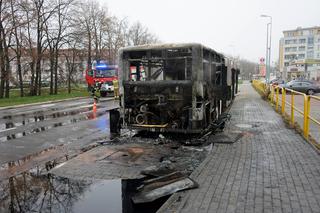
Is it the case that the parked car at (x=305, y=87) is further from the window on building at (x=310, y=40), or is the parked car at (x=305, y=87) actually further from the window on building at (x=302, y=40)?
the window on building at (x=302, y=40)

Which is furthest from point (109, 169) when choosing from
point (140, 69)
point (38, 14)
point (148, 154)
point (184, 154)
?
point (38, 14)

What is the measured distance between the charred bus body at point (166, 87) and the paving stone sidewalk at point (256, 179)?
1.41 meters

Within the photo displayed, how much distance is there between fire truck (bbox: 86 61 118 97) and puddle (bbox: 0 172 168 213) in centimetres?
2818

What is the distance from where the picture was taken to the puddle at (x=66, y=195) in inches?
218

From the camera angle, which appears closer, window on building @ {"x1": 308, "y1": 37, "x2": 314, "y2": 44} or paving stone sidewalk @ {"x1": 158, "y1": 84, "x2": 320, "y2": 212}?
paving stone sidewalk @ {"x1": 158, "y1": 84, "x2": 320, "y2": 212}

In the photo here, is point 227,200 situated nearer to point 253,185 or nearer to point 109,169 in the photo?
point 253,185

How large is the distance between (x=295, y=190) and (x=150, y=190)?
2.34 meters

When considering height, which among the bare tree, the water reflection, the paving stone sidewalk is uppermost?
the bare tree

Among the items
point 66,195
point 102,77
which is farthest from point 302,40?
point 66,195

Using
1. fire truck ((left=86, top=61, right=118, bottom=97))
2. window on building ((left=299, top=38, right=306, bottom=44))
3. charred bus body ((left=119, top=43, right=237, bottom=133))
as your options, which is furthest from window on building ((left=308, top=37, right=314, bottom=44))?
charred bus body ((left=119, top=43, right=237, bottom=133))

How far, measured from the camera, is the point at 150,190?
5945 millimetres

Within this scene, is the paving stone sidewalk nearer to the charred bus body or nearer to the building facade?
the charred bus body

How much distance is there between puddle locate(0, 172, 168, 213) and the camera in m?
5.53

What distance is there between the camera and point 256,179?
6309 millimetres
